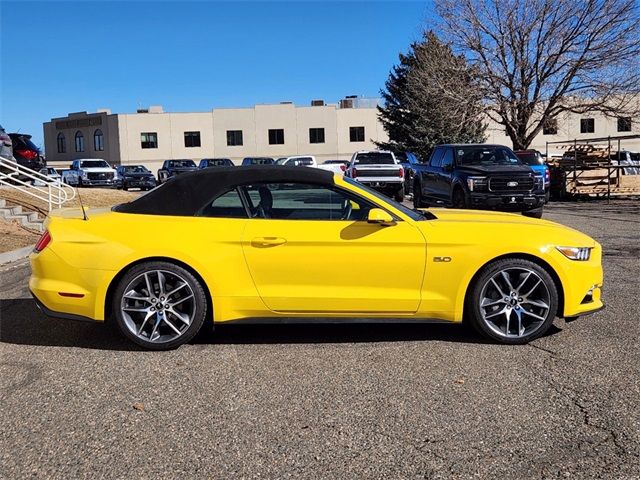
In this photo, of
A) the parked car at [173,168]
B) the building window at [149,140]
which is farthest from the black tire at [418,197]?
the building window at [149,140]

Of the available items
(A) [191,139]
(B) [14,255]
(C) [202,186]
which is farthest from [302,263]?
(A) [191,139]

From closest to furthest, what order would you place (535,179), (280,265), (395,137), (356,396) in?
(356,396) → (280,265) → (535,179) → (395,137)

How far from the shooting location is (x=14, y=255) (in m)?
9.96

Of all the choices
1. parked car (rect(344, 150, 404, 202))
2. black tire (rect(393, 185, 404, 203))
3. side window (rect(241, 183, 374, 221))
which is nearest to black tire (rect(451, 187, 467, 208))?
parked car (rect(344, 150, 404, 202))

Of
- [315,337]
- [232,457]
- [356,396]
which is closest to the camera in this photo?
[232,457]

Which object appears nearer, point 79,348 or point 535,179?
point 79,348

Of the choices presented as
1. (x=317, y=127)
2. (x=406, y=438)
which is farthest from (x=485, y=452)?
(x=317, y=127)

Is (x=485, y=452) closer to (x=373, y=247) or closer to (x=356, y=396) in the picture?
(x=356, y=396)

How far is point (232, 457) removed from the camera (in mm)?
3230

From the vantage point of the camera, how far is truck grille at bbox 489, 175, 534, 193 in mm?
13445

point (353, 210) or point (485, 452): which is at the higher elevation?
point (353, 210)

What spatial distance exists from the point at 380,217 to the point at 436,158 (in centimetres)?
1160

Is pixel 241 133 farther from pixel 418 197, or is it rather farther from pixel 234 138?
pixel 418 197

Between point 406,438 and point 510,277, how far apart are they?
204cm
